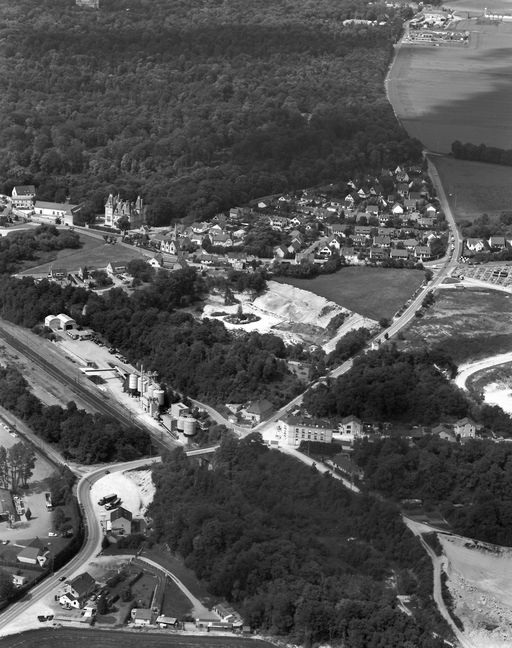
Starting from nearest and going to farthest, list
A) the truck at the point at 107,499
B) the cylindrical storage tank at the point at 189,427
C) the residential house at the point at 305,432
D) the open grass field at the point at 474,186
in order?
the truck at the point at 107,499 < the residential house at the point at 305,432 < the cylindrical storage tank at the point at 189,427 < the open grass field at the point at 474,186

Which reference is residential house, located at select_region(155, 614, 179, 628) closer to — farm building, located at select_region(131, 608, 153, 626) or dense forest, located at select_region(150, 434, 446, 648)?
farm building, located at select_region(131, 608, 153, 626)

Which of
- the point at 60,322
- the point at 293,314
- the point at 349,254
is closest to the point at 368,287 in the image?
the point at 293,314

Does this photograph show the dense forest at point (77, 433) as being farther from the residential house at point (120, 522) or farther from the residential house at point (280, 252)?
the residential house at point (280, 252)

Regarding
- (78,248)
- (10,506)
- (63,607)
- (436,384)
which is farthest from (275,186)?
(63,607)

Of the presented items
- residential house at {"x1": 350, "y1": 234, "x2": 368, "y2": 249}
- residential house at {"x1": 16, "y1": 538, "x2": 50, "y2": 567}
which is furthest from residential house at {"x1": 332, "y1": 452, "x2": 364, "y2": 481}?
residential house at {"x1": 350, "y1": 234, "x2": 368, "y2": 249}

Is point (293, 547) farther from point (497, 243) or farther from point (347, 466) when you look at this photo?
point (497, 243)

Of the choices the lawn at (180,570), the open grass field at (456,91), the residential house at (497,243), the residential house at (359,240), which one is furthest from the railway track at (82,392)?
the open grass field at (456,91)

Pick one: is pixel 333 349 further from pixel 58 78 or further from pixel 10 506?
pixel 58 78
